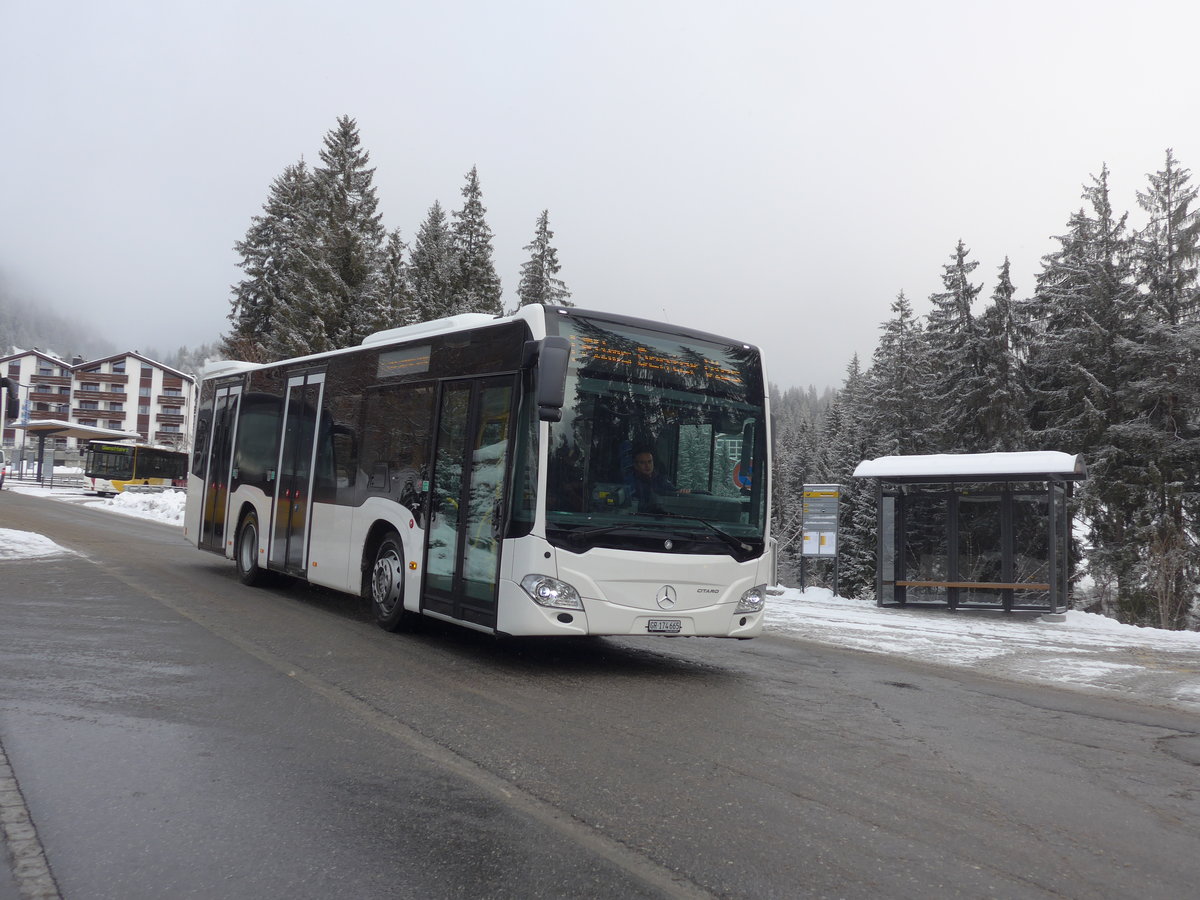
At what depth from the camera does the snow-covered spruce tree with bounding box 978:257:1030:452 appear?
1524 inches

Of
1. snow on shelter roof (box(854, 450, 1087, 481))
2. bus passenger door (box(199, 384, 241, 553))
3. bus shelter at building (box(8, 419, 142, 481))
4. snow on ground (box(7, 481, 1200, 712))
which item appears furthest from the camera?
bus shelter at building (box(8, 419, 142, 481))

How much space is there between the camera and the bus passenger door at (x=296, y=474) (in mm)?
11688

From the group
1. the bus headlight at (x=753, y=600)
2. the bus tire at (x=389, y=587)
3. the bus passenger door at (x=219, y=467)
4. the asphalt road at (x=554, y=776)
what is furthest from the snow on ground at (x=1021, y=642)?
the bus passenger door at (x=219, y=467)

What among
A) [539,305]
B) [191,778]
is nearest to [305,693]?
[191,778]

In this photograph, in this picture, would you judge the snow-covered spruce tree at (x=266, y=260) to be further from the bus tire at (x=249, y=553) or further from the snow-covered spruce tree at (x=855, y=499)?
the bus tire at (x=249, y=553)

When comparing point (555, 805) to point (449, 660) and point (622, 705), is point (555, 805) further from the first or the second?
point (449, 660)

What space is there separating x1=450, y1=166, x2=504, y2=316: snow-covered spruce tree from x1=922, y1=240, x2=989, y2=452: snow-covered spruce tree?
79.5 ft

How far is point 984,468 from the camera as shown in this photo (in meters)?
16.2

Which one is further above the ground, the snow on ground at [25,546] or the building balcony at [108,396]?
the building balcony at [108,396]

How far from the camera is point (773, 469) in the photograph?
884cm

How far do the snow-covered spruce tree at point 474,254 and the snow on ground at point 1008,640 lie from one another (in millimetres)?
38527

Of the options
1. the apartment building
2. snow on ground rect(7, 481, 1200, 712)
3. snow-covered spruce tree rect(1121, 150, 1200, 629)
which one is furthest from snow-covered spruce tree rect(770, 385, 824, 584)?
the apartment building

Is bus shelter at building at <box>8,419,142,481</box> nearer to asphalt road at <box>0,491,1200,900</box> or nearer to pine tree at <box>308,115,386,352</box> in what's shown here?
pine tree at <box>308,115,386,352</box>

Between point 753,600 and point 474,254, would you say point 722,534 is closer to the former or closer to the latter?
point 753,600
